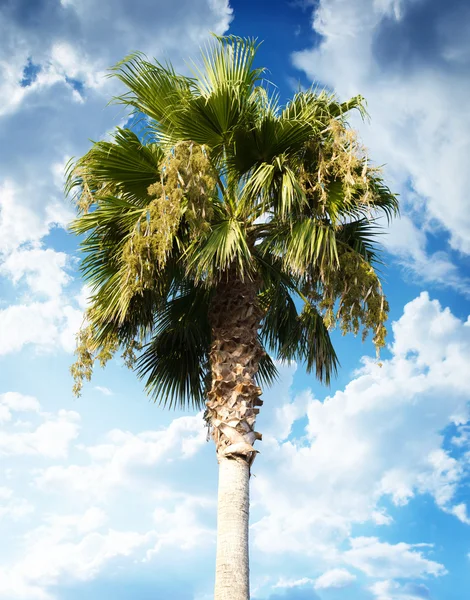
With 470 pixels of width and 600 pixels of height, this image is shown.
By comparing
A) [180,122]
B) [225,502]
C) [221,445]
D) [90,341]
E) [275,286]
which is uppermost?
[180,122]

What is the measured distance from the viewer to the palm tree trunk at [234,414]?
345 inches

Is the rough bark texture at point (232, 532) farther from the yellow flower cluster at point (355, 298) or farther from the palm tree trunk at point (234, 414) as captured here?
the yellow flower cluster at point (355, 298)

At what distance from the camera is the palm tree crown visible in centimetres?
960

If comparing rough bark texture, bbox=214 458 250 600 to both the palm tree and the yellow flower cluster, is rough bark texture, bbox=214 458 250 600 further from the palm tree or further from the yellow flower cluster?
the yellow flower cluster

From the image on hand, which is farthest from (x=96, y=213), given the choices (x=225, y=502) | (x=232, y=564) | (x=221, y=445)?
(x=232, y=564)

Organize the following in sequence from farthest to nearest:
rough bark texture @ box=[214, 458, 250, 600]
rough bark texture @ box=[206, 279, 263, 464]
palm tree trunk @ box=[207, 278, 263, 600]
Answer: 1. rough bark texture @ box=[206, 279, 263, 464]
2. palm tree trunk @ box=[207, 278, 263, 600]
3. rough bark texture @ box=[214, 458, 250, 600]

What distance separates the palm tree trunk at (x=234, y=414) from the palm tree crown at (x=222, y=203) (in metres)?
0.29

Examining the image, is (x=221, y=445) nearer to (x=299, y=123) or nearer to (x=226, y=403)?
(x=226, y=403)

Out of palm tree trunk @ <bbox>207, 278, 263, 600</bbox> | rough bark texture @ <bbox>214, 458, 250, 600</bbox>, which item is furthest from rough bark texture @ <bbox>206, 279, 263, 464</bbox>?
rough bark texture @ <bbox>214, 458, 250, 600</bbox>

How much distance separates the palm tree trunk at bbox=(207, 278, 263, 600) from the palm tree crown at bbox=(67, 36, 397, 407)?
11.5 inches

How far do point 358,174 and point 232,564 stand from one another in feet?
17.9

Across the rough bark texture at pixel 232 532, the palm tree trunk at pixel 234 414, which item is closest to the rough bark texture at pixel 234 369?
the palm tree trunk at pixel 234 414

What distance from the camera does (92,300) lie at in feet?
35.6

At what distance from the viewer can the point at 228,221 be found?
393 inches
